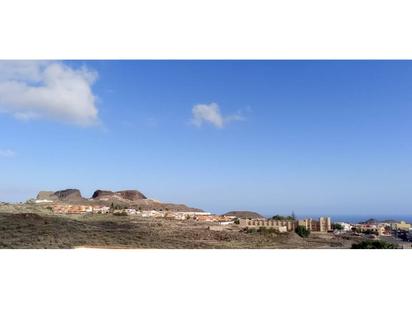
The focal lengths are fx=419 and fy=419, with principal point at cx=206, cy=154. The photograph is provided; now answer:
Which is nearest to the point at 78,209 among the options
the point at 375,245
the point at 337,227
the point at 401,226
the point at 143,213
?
the point at 143,213

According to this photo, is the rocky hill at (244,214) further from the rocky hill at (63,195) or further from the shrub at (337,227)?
the rocky hill at (63,195)

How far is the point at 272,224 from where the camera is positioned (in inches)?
420

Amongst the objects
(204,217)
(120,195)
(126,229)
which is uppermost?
(120,195)

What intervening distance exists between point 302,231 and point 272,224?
807 mm

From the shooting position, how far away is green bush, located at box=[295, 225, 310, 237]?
33.2 ft

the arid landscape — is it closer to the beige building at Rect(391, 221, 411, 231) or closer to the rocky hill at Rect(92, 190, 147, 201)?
the rocky hill at Rect(92, 190, 147, 201)

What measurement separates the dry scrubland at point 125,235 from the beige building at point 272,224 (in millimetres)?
451

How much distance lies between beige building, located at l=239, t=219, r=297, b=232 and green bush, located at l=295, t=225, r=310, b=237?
127mm

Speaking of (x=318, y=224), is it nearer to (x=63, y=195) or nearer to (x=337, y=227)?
(x=337, y=227)

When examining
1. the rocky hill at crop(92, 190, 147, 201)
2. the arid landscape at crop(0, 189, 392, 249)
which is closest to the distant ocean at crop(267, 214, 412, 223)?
the arid landscape at crop(0, 189, 392, 249)

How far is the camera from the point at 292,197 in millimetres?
11648
